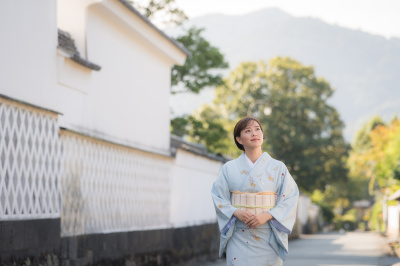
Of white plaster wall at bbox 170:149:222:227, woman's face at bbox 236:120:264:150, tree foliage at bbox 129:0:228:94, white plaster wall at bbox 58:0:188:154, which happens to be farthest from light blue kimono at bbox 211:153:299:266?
tree foliage at bbox 129:0:228:94

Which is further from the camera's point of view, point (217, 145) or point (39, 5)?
point (217, 145)

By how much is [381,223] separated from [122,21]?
47369 mm

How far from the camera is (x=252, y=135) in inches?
226

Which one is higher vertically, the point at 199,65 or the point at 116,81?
the point at 199,65

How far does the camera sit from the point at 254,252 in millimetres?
5637

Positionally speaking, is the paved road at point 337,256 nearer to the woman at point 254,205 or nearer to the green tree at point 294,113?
the woman at point 254,205

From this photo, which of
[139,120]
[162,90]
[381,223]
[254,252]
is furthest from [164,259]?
[381,223]

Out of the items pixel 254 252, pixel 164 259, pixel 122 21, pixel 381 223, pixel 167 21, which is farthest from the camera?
pixel 381 223

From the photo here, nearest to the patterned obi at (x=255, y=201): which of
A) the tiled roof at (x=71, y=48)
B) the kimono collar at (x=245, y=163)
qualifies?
the kimono collar at (x=245, y=163)

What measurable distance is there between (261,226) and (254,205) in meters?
0.19

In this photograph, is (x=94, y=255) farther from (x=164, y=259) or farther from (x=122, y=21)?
(x=122, y=21)

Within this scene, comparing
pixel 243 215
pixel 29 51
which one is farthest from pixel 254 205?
pixel 29 51

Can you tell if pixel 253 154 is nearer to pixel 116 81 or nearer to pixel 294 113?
pixel 116 81

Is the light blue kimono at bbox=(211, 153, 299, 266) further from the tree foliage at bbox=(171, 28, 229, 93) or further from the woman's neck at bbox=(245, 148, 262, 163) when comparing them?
the tree foliage at bbox=(171, 28, 229, 93)
